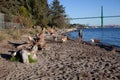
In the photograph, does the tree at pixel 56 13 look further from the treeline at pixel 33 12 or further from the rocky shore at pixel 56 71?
the rocky shore at pixel 56 71

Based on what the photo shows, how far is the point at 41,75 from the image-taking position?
9.84 meters

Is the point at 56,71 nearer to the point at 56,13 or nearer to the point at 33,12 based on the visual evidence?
the point at 33,12

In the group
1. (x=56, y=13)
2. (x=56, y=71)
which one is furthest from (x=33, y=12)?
(x=56, y=71)

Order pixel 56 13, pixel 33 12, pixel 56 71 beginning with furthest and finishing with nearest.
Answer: pixel 56 13
pixel 33 12
pixel 56 71

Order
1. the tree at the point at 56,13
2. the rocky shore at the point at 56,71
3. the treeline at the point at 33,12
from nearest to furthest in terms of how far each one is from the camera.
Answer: the rocky shore at the point at 56,71 → the treeline at the point at 33,12 → the tree at the point at 56,13

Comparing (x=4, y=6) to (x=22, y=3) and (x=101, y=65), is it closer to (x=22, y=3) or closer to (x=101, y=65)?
→ (x=22, y=3)

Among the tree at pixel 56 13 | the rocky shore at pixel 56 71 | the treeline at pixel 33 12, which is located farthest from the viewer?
the tree at pixel 56 13

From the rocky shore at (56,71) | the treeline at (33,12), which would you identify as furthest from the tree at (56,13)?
the rocky shore at (56,71)

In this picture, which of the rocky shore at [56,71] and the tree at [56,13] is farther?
the tree at [56,13]

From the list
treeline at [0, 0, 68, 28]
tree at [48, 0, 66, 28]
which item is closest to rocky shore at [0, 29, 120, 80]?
treeline at [0, 0, 68, 28]

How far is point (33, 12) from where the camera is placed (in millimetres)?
59438

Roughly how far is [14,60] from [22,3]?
154ft

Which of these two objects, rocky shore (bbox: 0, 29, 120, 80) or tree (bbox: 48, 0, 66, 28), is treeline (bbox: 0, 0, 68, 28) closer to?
tree (bbox: 48, 0, 66, 28)

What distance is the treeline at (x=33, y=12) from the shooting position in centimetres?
4376
